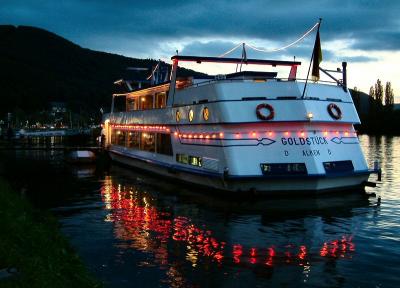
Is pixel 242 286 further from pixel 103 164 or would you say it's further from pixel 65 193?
pixel 103 164

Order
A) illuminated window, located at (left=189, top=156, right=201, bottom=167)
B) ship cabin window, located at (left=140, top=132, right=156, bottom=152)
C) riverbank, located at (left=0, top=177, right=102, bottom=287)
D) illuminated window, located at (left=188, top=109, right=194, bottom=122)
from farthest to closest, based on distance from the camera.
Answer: ship cabin window, located at (left=140, top=132, right=156, bottom=152), illuminated window, located at (left=188, top=109, right=194, bottom=122), illuminated window, located at (left=189, top=156, right=201, bottom=167), riverbank, located at (left=0, top=177, right=102, bottom=287)

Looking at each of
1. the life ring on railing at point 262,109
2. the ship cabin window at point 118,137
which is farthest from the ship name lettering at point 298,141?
the ship cabin window at point 118,137

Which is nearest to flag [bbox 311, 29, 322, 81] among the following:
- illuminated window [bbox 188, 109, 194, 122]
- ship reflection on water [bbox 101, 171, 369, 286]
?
ship reflection on water [bbox 101, 171, 369, 286]

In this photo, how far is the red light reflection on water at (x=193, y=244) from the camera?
12836 millimetres

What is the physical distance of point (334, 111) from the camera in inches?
919

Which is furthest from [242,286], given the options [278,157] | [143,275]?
[278,157]

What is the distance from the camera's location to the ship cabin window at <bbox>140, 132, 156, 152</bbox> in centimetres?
3187

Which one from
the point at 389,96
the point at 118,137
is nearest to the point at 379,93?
the point at 389,96

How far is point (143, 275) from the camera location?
11.4 m

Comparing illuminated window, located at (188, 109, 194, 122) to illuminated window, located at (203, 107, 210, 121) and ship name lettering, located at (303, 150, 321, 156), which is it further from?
ship name lettering, located at (303, 150, 321, 156)

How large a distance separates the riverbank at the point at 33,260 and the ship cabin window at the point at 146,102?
21947 mm

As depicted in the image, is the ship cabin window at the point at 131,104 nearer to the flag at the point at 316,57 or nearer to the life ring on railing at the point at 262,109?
the life ring on railing at the point at 262,109

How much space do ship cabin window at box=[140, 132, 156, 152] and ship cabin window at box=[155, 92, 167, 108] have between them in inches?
77.8

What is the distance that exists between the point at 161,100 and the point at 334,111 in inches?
483
